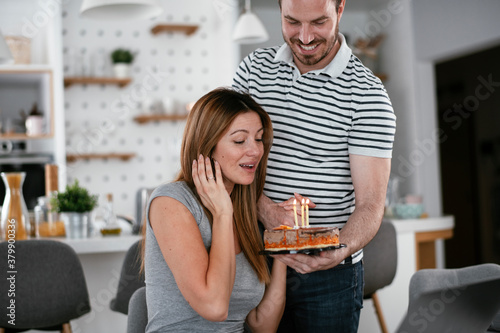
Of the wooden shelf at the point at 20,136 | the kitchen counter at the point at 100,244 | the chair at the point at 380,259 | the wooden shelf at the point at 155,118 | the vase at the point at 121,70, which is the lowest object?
the chair at the point at 380,259

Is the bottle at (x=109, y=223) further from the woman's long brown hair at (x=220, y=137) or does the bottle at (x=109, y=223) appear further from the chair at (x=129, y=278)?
the woman's long brown hair at (x=220, y=137)

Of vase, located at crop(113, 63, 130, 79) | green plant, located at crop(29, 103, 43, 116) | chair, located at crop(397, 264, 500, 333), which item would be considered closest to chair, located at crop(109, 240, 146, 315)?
chair, located at crop(397, 264, 500, 333)

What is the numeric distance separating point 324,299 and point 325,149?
44cm

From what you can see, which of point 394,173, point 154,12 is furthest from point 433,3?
point 154,12

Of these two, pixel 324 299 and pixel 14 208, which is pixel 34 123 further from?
pixel 324 299

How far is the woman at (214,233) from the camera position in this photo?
4.94 ft

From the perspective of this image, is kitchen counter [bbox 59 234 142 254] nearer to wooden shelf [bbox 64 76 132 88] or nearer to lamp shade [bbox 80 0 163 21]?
lamp shade [bbox 80 0 163 21]

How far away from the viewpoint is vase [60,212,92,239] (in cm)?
312

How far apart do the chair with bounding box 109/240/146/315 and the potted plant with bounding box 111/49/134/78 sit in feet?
10.7

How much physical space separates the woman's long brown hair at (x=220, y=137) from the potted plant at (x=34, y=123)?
150 inches

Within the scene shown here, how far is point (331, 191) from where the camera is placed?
6.01ft

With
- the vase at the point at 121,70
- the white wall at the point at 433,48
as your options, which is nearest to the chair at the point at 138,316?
the vase at the point at 121,70

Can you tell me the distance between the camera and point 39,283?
248cm

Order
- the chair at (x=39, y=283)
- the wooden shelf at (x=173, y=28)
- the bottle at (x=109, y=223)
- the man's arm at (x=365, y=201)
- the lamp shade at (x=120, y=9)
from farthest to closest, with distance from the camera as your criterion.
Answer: the wooden shelf at (x=173, y=28) < the bottle at (x=109, y=223) < the lamp shade at (x=120, y=9) < the chair at (x=39, y=283) < the man's arm at (x=365, y=201)
